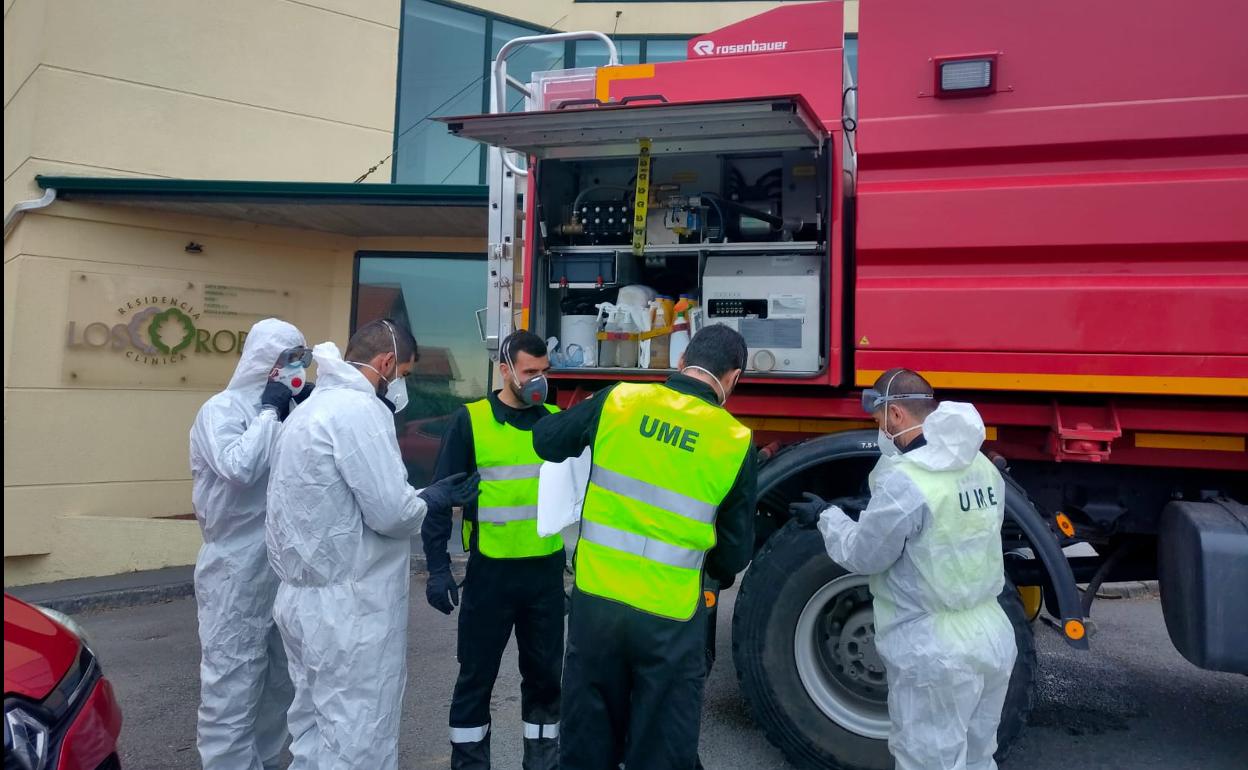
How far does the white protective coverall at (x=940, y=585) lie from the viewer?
2.73m

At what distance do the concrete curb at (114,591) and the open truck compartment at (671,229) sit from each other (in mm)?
2988

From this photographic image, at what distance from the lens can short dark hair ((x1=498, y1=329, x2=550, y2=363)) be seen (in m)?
3.42

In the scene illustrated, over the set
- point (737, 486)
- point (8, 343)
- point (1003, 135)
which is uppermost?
point (1003, 135)

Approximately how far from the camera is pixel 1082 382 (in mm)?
3379

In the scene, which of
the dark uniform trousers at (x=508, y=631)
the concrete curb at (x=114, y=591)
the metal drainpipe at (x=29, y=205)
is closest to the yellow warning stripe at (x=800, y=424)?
the dark uniform trousers at (x=508, y=631)

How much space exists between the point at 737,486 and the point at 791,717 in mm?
1464

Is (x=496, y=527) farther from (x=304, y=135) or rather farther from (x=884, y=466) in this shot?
(x=304, y=135)

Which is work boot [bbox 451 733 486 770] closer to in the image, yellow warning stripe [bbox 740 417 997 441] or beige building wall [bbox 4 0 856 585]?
yellow warning stripe [bbox 740 417 997 441]

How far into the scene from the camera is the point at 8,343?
7012 millimetres

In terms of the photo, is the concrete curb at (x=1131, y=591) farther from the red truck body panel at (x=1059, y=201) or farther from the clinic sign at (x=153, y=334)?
the clinic sign at (x=153, y=334)

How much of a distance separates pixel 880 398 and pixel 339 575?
1983 mm

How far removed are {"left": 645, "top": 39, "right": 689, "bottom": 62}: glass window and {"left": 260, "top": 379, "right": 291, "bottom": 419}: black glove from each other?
7.37 m

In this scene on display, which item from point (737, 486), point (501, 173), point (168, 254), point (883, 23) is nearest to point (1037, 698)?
point (737, 486)

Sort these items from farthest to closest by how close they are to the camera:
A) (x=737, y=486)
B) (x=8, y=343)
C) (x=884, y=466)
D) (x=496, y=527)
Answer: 1. (x=8, y=343)
2. (x=496, y=527)
3. (x=884, y=466)
4. (x=737, y=486)
